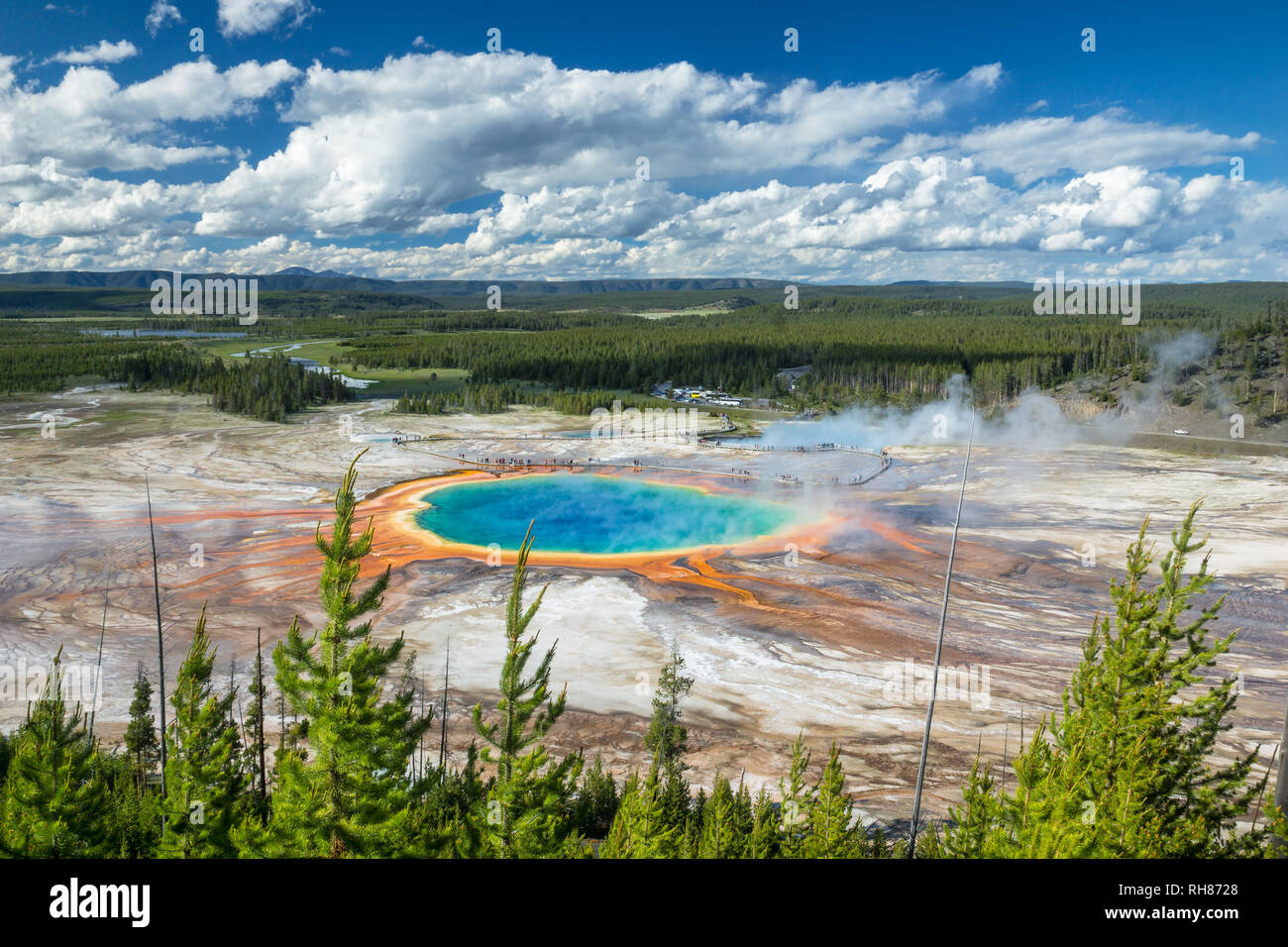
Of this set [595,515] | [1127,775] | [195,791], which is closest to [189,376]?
[595,515]

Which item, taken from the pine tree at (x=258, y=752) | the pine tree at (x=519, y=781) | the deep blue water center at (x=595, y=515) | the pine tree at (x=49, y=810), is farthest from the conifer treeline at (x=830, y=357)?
the pine tree at (x=49, y=810)

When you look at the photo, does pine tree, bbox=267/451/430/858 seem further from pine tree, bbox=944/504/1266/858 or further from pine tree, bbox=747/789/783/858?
pine tree, bbox=944/504/1266/858

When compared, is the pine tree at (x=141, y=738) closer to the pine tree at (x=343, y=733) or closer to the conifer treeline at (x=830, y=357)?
the pine tree at (x=343, y=733)

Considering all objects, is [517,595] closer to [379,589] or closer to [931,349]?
[379,589]

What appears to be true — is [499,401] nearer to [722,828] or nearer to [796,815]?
[796,815]

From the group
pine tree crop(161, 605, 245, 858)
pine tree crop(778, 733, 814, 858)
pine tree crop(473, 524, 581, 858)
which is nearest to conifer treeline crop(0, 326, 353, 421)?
pine tree crop(161, 605, 245, 858)
